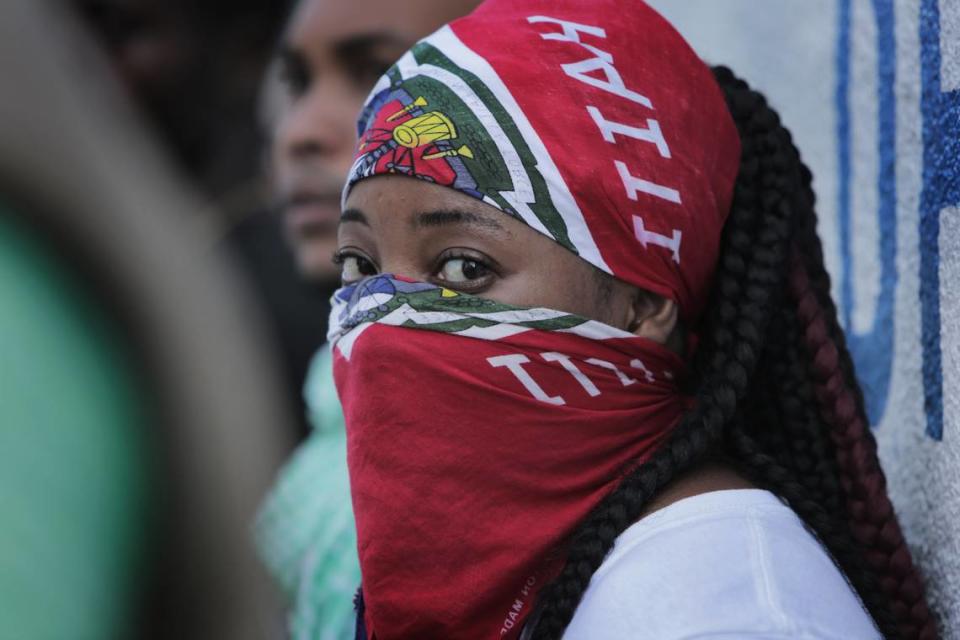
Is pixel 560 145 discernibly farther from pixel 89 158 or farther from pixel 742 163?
pixel 89 158

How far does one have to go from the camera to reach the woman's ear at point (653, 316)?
6.28 feet

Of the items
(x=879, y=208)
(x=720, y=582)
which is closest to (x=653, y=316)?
(x=720, y=582)

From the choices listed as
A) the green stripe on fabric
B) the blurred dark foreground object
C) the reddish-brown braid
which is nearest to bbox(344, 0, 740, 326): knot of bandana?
the green stripe on fabric

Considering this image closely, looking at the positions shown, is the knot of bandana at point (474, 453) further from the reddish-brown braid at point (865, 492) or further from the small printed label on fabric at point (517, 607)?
the reddish-brown braid at point (865, 492)

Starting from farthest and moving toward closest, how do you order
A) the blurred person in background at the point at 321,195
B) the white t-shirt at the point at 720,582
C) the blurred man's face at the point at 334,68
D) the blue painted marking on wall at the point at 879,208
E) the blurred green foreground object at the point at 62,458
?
the blurred man's face at the point at 334,68 → the blurred person in background at the point at 321,195 → the blurred green foreground object at the point at 62,458 → the blue painted marking on wall at the point at 879,208 → the white t-shirt at the point at 720,582

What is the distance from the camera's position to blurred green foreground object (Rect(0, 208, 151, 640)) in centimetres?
244

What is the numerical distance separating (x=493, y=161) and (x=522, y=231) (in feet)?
0.39

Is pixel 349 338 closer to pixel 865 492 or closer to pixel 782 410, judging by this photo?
pixel 782 410

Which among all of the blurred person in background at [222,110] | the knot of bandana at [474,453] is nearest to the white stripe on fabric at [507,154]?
the knot of bandana at [474,453]

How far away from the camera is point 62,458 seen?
2555mm

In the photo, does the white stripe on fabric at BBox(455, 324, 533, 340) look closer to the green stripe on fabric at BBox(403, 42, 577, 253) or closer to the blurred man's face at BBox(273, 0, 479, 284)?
the green stripe on fabric at BBox(403, 42, 577, 253)

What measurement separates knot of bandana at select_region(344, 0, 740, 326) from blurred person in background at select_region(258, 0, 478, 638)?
1032 millimetres

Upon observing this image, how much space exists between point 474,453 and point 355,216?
1.51 feet

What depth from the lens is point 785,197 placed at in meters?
1.95
